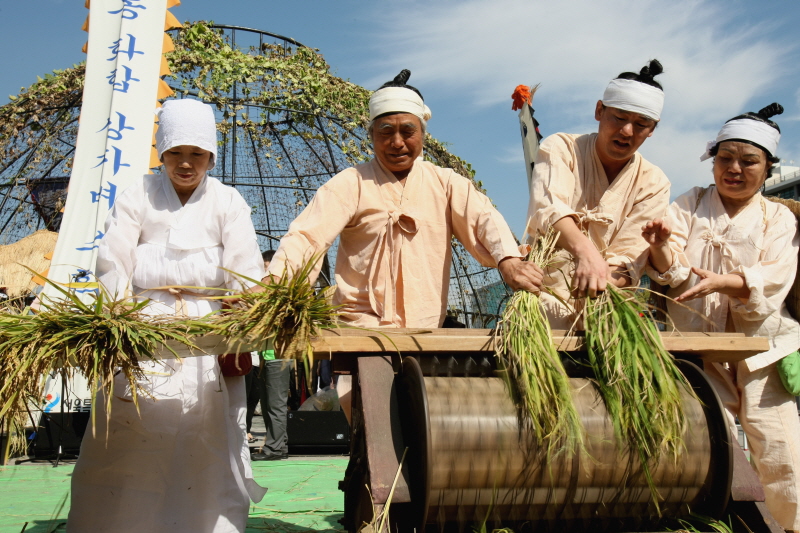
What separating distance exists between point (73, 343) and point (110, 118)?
14.9ft

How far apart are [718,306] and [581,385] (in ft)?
4.48

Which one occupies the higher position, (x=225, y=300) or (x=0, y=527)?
(x=225, y=300)

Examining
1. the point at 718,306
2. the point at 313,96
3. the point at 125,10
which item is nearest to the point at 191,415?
the point at 718,306

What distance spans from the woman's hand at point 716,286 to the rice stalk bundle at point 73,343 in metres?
2.10

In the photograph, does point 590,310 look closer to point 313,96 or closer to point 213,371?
point 213,371

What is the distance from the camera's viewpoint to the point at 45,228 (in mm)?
9227

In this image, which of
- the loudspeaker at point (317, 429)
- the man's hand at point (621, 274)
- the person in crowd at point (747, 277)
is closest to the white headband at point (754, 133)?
the person in crowd at point (747, 277)

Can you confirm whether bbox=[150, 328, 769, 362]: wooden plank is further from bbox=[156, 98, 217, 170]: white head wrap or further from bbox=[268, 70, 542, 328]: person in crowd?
bbox=[156, 98, 217, 170]: white head wrap

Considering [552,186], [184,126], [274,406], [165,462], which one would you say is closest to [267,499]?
[165,462]

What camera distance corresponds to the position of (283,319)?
251 cm

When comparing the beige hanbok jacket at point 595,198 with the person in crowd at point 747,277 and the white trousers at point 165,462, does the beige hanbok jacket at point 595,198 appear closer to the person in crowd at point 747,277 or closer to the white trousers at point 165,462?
the person in crowd at point 747,277

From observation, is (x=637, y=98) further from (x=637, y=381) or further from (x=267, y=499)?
(x=267, y=499)

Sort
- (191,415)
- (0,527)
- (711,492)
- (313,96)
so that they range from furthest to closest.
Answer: (313,96) < (0,527) < (191,415) < (711,492)

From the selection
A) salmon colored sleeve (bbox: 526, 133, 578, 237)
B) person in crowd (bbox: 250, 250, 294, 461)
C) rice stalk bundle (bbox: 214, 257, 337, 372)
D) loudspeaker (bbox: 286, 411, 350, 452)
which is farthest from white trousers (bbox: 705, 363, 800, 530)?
loudspeaker (bbox: 286, 411, 350, 452)
